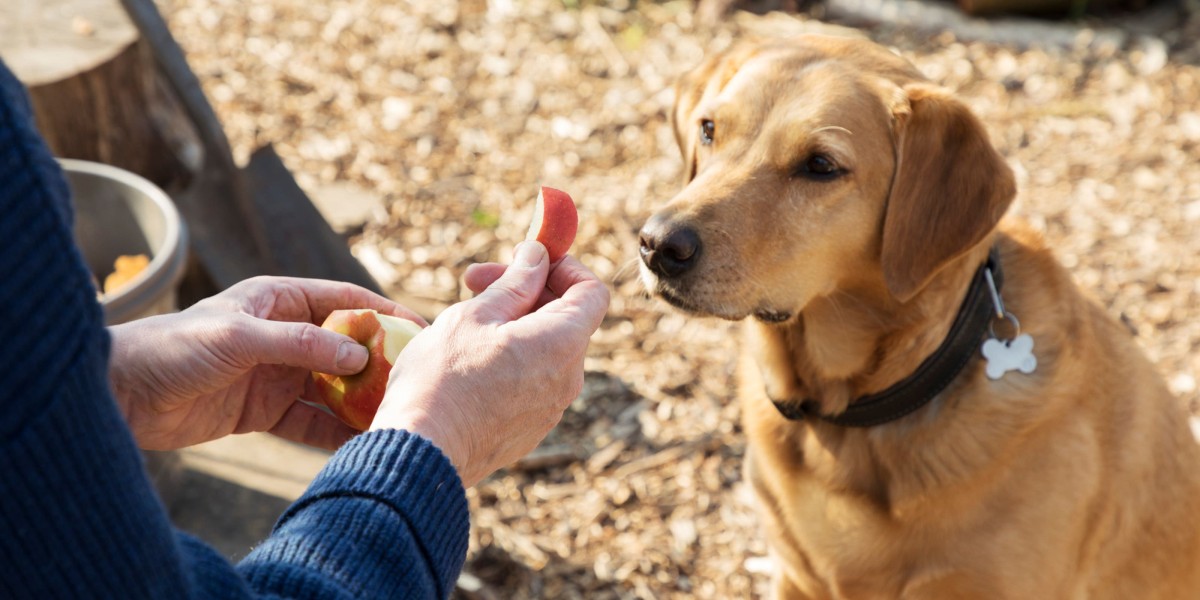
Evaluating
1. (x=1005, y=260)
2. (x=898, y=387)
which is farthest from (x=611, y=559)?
(x=1005, y=260)

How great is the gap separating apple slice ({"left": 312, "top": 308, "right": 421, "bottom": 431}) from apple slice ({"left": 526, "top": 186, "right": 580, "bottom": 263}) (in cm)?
32

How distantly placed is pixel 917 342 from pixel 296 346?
1513 millimetres

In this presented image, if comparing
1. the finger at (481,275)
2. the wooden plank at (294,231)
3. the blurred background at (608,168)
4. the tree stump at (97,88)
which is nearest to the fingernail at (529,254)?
the finger at (481,275)

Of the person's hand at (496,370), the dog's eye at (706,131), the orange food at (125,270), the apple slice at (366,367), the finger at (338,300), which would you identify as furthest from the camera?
the orange food at (125,270)

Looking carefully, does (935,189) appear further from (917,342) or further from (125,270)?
(125,270)

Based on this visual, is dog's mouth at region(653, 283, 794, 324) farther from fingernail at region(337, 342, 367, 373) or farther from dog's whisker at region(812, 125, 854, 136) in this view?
fingernail at region(337, 342, 367, 373)

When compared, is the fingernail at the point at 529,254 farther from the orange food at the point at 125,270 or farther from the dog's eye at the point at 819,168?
the orange food at the point at 125,270

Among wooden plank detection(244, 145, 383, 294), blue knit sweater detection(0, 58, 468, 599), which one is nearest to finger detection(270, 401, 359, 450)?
blue knit sweater detection(0, 58, 468, 599)

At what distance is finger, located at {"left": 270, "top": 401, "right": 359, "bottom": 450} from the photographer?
2271mm

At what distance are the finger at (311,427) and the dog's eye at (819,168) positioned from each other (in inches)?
49.4

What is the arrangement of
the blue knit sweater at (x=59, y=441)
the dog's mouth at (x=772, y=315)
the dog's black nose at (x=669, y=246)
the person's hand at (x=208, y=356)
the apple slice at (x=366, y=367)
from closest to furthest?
1. the blue knit sweater at (x=59, y=441)
2. the person's hand at (x=208, y=356)
3. the apple slice at (x=366, y=367)
4. the dog's black nose at (x=669, y=246)
5. the dog's mouth at (x=772, y=315)

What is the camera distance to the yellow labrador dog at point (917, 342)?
2.52m

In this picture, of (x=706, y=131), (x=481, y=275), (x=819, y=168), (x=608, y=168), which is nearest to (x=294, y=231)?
(x=608, y=168)

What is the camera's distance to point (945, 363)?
2592 millimetres
